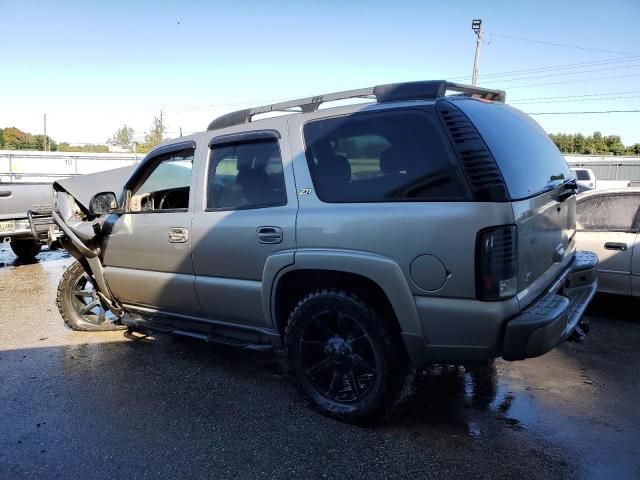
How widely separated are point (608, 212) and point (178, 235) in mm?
4650

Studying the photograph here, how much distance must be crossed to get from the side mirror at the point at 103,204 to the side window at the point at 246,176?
3.90ft

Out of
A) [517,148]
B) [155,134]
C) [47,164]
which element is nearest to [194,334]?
[517,148]

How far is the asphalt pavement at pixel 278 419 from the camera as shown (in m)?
2.80

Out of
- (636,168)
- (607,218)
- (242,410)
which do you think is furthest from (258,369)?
(636,168)

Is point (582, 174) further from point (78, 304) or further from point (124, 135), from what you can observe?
point (124, 135)

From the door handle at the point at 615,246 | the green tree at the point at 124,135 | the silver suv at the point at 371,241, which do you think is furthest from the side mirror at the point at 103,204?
the green tree at the point at 124,135

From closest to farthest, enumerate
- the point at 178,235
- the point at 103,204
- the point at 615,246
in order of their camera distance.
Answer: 1. the point at 178,235
2. the point at 103,204
3. the point at 615,246

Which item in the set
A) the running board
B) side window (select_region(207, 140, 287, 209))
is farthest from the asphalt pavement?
side window (select_region(207, 140, 287, 209))

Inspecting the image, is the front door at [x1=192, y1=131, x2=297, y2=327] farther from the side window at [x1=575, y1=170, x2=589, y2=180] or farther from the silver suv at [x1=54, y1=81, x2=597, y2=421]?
the side window at [x1=575, y1=170, x2=589, y2=180]

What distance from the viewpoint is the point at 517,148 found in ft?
9.92

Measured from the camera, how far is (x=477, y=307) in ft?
8.71

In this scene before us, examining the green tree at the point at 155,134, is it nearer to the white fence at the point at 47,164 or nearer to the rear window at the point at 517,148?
the white fence at the point at 47,164

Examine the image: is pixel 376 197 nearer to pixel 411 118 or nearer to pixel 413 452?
pixel 411 118

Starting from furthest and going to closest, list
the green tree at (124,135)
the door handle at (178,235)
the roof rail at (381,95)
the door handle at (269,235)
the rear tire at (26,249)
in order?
the green tree at (124,135) < the rear tire at (26,249) < the door handle at (178,235) < the door handle at (269,235) < the roof rail at (381,95)
